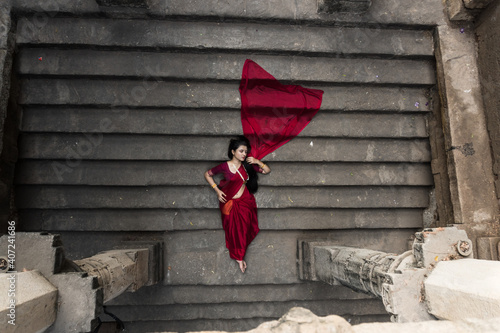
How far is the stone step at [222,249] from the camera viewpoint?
4.60 metres

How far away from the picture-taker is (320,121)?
184 inches

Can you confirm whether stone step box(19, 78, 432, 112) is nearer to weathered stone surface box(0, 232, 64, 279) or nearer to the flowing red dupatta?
the flowing red dupatta

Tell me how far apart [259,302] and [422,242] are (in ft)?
11.6

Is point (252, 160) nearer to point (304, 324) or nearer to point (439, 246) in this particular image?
point (439, 246)

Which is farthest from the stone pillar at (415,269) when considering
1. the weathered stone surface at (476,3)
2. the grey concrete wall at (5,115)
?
the grey concrete wall at (5,115)

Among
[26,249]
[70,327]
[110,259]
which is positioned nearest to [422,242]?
[70,327]

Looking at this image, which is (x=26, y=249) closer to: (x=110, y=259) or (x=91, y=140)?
(x=110, y=259)

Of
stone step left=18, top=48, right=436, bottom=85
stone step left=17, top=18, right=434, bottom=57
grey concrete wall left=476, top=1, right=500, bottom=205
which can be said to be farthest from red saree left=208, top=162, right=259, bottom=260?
grey concrete wall left=476, top=1, right=500, bottom=205

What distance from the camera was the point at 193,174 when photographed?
4582 millimetres

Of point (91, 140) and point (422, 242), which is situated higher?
point (91, 140)

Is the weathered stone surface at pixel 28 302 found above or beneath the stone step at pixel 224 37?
beneath

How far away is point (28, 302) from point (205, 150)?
315 cm

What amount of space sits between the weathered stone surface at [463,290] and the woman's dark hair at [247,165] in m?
2.90

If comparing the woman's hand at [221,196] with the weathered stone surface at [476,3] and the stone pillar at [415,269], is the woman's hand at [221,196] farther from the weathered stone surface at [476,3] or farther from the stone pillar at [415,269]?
the weathered stone surface at [476,3]
